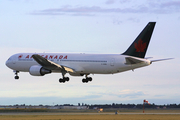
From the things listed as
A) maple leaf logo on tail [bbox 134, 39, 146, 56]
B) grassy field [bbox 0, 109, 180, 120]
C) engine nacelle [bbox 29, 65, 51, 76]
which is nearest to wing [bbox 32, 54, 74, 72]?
engine nacelle [bbox 29, 65, 51, 76]

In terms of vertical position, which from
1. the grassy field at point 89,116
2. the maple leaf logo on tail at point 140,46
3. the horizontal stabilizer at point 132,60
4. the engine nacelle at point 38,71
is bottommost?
the grassy field at point 89,116

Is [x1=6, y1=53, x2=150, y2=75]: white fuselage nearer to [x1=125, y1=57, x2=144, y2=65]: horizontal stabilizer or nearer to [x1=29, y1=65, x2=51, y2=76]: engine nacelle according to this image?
[x1=125, y1=57, x2=144, y2=65]: horizontal stabilizer

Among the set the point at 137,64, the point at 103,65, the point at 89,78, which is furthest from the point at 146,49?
the point at 89,78

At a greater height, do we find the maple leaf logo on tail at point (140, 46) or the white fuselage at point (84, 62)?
the maple leaf logo on tail at point (140, 46)

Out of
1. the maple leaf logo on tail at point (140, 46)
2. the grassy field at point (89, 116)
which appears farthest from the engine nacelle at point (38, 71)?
the maple leaf logo on tail at point (140, 46)

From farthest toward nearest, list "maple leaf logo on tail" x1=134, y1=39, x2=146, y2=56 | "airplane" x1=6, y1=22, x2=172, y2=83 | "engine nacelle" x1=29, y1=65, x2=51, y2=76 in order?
"engine nacelle" x1=29, y1=65, x2=51, y2=76
"maple leaf logo on tail" x1=134, y1=39, x2=146, y2=56
"airplane" x1=6, y1=22, x2=172, y2=83

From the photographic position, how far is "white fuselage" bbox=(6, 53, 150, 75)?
70750 mm

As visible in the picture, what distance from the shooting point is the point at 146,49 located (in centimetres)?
7069

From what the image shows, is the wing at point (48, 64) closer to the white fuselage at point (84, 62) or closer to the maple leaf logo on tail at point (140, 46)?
the white fuselage at point (84, 62)

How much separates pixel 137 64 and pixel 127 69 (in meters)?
2.43

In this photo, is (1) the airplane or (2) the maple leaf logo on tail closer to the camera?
(1) the airplane

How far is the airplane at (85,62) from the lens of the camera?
70188 millimetres

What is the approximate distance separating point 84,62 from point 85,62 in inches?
7.7

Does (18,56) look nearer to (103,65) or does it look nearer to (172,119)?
(103,65)
